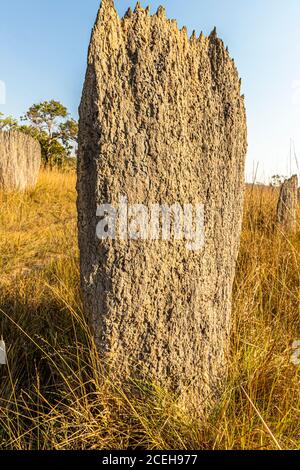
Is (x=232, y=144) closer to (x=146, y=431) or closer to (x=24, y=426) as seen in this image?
(x=146, y=431)

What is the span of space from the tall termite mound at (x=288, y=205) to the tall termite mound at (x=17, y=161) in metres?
3.91

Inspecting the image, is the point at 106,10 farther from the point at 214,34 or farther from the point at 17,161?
the point at 17,161

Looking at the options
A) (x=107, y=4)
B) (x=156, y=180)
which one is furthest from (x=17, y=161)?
(x=156, y=180)

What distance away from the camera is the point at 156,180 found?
1.27 metres

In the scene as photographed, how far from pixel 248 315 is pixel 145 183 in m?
0.87

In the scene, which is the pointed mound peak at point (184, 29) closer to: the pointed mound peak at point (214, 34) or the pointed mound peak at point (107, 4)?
the pointed mound peak at point (214, 34)

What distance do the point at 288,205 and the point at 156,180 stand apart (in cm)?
299

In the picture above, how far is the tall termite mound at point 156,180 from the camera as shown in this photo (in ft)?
4.05

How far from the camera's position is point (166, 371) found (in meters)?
1.33

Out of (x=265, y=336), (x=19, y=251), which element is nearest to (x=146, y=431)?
(x=265, y=336)

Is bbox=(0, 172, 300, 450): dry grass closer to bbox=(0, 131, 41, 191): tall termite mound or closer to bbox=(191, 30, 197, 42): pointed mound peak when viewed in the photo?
bbox=(191, 30, 197, 42): pointed mound peak

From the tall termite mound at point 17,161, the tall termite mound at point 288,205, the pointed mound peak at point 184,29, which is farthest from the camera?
the tall termite mound at point 17,161

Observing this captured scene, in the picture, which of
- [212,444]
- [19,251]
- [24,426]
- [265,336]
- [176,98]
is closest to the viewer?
[212,444]

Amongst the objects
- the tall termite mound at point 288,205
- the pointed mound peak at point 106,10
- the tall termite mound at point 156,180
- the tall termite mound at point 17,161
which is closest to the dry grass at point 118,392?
the tall termite mound at point 156,180
